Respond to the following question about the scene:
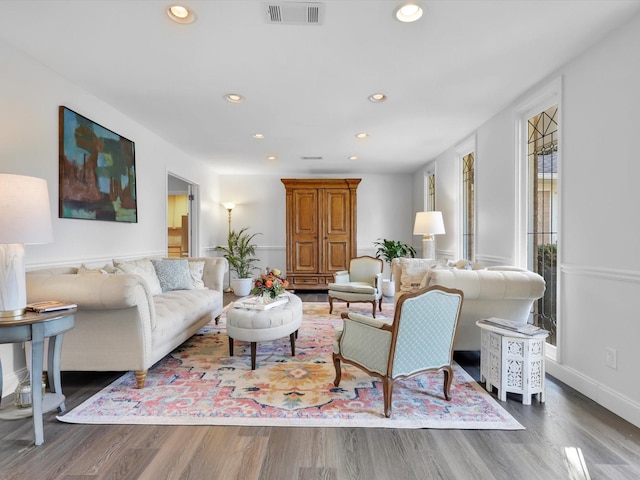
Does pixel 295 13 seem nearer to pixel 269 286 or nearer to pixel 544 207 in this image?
pixel 269 286

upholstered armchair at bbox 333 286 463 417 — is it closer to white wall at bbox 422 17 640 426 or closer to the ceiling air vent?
white wall at bbox 422 17 640 426

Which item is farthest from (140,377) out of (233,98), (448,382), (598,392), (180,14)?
(598,392)

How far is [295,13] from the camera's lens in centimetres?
207

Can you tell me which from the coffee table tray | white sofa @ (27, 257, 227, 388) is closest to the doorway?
the coffee table tray

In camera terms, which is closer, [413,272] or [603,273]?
[603,273]

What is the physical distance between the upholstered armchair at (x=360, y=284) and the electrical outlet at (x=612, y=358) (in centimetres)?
255

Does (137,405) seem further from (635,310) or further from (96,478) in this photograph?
(635,310)

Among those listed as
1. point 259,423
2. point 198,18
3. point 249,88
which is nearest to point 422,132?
point 249,88

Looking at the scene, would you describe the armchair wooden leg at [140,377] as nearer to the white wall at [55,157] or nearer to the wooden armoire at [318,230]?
the white wall at [55,157]

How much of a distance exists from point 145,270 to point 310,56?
2.67m

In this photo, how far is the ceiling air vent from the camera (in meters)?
2.00

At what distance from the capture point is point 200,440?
1.93m

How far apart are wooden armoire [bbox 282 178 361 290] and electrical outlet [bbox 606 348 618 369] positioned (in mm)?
4536

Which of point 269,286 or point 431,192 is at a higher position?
point 431,192
